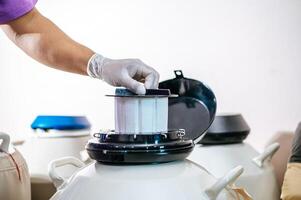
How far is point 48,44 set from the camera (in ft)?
3.39

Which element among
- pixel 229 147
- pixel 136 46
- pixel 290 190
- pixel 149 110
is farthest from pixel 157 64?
pixel 149 110

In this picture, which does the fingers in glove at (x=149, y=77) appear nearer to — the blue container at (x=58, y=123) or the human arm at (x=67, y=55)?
the human arm at (x=67, y=55)

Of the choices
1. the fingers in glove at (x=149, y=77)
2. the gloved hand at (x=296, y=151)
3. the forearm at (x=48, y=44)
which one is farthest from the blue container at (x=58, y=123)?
the gloved hand at (x=296, y=151)

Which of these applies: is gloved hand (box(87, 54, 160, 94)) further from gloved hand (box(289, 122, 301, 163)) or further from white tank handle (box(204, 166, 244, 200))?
gloved hand (box(289, 122, 301, 163))

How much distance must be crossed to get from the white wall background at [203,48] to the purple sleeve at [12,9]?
57cm

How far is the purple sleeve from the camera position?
104 centimetres

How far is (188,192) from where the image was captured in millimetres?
631

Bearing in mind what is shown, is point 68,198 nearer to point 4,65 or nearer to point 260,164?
point 260,164

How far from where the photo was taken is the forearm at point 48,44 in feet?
3.26

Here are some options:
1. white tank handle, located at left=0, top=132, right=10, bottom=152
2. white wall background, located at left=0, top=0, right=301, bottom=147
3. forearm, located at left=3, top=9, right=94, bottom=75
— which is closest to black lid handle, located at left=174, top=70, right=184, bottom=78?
forearm, located at left=3, top=9, right=94, bottom=75

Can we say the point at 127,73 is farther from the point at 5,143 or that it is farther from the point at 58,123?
the point at 58,123

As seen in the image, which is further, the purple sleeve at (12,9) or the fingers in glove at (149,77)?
the purple sleeve at (12,9)

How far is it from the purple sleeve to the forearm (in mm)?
16

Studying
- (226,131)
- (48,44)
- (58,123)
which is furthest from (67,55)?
(226,131)
